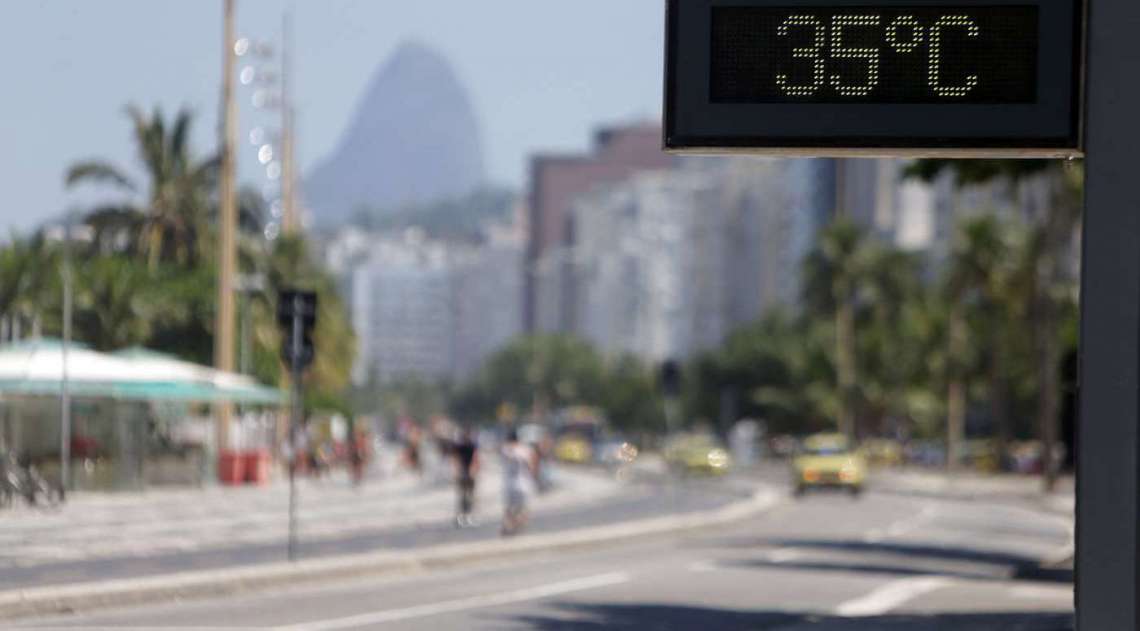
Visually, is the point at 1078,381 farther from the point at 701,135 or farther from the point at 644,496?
the point at 644,496

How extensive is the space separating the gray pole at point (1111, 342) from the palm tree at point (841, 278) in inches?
5020

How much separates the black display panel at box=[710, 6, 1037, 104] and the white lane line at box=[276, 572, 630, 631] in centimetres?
834

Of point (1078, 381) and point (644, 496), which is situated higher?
point (1078, 381)

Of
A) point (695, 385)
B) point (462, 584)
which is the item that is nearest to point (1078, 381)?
point (462, 584)

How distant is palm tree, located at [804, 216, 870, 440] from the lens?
140000 millimetres

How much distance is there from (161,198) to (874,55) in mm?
75169

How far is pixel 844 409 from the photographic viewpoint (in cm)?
13700

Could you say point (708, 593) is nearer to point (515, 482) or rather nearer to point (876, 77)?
point (515, 482)

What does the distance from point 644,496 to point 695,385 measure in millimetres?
94001

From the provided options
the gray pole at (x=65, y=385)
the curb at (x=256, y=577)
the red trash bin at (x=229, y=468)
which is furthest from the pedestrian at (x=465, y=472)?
the red trash bin at (x=229, y=468)

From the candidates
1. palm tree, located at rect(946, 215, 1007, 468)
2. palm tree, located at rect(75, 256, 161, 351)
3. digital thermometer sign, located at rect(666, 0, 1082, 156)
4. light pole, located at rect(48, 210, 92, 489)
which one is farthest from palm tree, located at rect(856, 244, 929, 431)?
digital thermometer sign, located at rect(666, 0, 1082, 156)

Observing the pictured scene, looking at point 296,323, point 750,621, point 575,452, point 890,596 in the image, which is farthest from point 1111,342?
point 575,452

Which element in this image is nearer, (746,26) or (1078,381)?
(1078,381)

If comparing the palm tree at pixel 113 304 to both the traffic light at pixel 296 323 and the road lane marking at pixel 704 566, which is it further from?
the traffic light at pixel 296 323
